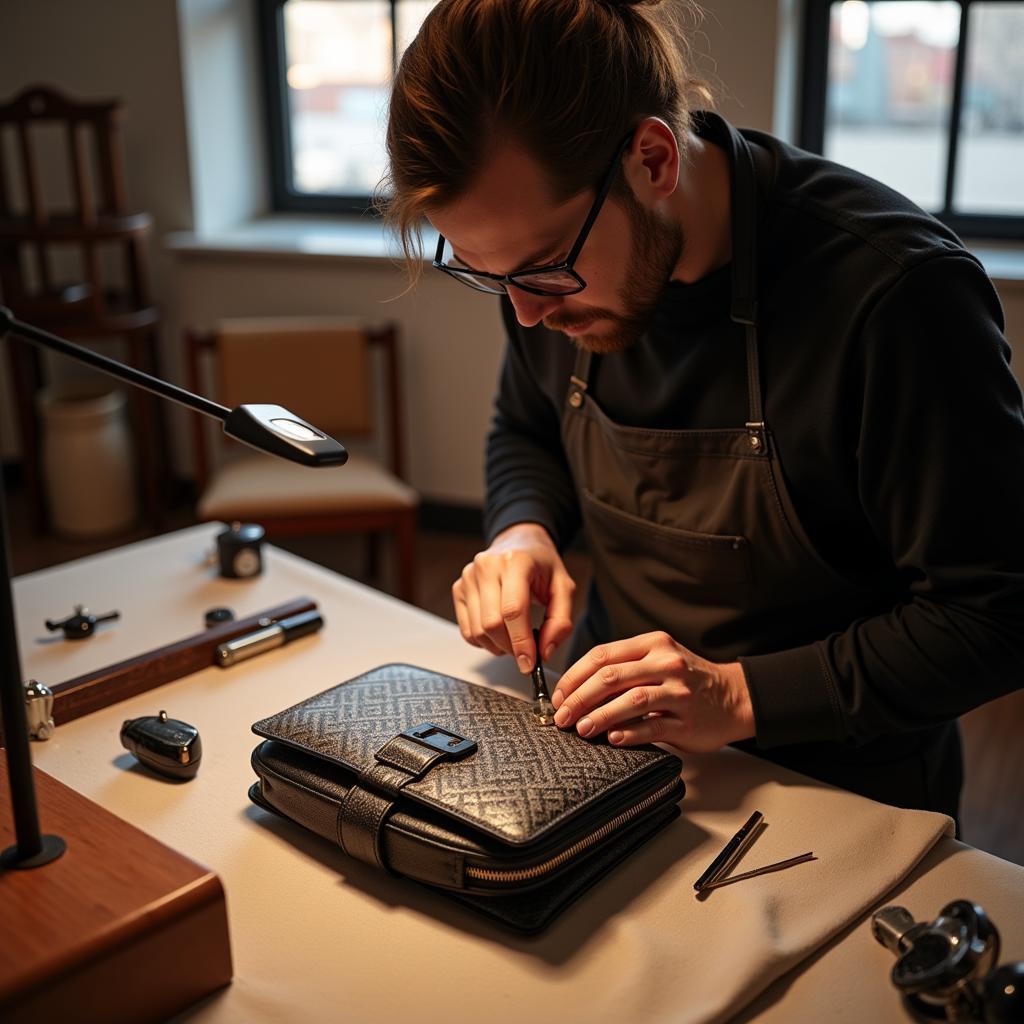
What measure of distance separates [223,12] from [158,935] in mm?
3689

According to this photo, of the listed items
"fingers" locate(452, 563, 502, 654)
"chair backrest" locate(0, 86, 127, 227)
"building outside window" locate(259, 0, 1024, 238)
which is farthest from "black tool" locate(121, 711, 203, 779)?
"chair backrest" locate(0, 86, 127, 227)

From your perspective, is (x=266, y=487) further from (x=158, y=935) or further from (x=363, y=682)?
(x=158, y=935)

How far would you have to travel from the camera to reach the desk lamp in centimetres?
89

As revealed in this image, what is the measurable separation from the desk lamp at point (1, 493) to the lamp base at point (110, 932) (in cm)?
2

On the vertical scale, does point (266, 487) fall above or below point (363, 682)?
below

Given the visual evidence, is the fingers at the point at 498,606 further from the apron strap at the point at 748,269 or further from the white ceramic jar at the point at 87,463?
the white ceramic jar at the point at 87,463

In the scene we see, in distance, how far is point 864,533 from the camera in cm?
129

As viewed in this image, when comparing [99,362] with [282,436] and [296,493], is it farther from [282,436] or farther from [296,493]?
[296,493]

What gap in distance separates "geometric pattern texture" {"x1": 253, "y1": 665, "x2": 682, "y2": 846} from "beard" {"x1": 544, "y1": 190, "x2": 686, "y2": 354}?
0.41 meters

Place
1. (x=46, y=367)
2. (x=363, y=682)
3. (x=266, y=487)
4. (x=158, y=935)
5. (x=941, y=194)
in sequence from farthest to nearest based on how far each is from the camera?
(x=46, y=367) → (x=941, y=194) → (x=266, y=487) → (x=363, y=682) → (x=158, y=935)

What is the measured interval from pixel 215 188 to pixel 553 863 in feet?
11.6


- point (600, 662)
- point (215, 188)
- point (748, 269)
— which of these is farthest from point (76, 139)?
point (600, 662)

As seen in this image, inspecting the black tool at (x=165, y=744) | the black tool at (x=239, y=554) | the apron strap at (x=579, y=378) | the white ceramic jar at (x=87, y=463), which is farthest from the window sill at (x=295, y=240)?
the black tool at (x=165, y=744)

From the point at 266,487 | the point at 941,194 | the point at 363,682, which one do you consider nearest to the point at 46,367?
the point at 266,487
